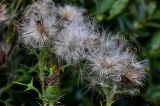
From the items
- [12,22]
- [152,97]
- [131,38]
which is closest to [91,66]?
[131,38]

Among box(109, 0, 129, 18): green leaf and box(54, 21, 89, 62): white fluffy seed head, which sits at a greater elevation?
box(109, 0, 129, 18): green leaf

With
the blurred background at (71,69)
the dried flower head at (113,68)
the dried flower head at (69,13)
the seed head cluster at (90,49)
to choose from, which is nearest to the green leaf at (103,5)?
the blurred background at (71,69)

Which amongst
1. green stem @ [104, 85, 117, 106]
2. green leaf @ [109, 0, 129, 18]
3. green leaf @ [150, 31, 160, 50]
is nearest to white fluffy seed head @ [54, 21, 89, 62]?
green stem @ [104, 85, 117, 106]

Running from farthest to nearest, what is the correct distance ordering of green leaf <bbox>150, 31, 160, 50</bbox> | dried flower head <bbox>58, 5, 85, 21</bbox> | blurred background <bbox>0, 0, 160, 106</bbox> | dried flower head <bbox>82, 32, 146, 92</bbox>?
green leaf <bbox>150, 31, 160, 50</bbox> → blurred background <bbox>0, 0, 160, 106</bbox> → dried flower head <bbox>58, 5, 85, 21</bbox> → dried flower head <bbox>82, 32, 146, 92</bbox>

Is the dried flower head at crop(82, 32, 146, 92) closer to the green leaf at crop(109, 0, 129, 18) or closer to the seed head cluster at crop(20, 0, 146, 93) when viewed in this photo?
the seed head cluster at crop(20, 0, 146, 93)

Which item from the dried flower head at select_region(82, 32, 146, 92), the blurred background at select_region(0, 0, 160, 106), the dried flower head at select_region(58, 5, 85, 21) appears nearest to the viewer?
the dried flower head at select_region(82, 32, 146, 92)

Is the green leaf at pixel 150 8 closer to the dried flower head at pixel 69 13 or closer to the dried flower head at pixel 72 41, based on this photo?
the dried flower head at pixel 69 13

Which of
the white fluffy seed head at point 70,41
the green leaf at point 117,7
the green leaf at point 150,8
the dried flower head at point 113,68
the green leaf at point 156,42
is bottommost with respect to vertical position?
the dried flower head at point 113,68
